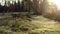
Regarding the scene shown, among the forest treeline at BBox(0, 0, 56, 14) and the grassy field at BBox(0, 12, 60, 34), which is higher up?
the forest treeline at BBox(0, 0, 56, 14)

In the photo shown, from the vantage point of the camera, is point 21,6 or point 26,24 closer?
point 26,24

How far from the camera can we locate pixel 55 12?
7.74m

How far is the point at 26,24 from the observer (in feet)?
22.3

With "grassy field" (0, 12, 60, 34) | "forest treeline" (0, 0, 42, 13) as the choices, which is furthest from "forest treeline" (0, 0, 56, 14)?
"grassy field" (0, 12, 60, 34)

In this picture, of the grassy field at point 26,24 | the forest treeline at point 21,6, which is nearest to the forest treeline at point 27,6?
the forest treeline at point 21,6

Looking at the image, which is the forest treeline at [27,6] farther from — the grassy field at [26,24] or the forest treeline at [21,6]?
the grassy field at [26,24]

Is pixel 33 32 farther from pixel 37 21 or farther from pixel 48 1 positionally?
pixel 48 1

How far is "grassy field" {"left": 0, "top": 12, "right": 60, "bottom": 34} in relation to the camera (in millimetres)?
6285

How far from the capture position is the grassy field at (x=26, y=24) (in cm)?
629

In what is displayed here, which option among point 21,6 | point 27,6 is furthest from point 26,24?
point 21,6

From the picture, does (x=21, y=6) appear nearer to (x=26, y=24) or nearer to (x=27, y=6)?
(x=27, y=6)

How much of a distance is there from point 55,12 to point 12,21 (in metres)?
1.97

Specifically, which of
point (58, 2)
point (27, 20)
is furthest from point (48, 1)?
point (27, 20)

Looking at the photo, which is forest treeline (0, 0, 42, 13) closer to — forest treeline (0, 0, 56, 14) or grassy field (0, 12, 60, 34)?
forest treeline (0, 0, 56, 14)
